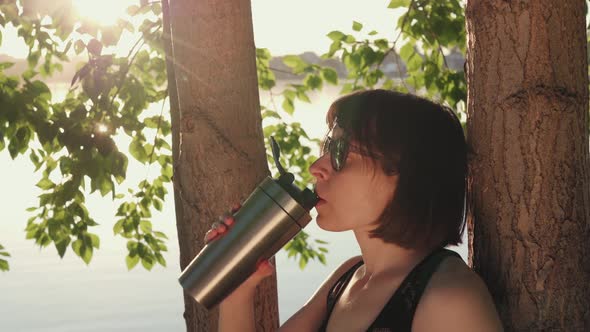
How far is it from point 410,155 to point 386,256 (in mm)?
281

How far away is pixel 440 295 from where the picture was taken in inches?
92.6

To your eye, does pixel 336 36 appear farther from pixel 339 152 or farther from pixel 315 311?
pixel 339 152

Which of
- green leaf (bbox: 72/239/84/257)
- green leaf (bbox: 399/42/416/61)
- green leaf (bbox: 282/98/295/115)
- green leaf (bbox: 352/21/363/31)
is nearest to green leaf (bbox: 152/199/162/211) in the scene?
green leaf (bbox: 72/239/84/257)

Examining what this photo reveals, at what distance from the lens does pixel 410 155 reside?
251cm

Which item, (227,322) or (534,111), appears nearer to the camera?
(534,111)

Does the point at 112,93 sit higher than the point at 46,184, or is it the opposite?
the point at 112,93

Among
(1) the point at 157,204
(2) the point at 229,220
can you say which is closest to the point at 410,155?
(2) the point at 229,220

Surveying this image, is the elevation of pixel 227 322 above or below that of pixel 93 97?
below

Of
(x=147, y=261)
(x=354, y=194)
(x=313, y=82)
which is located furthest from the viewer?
(x=313, y=82)

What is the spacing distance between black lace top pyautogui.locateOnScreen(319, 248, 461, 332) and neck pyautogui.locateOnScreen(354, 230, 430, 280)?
48 millimetres

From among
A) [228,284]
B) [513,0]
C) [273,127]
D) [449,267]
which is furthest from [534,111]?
[273,127]

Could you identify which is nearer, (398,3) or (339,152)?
(339,152)

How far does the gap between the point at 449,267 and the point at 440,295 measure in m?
0.12

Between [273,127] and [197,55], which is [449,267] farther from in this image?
[273,127]
